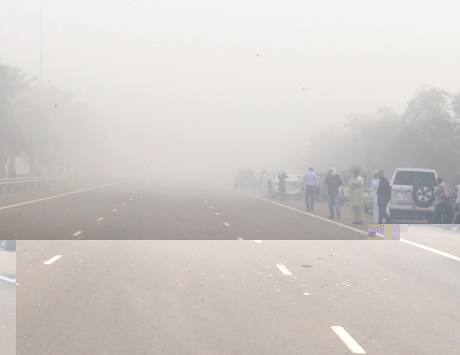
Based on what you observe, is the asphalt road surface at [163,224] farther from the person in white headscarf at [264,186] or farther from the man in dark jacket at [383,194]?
the person in white headscarf at [264,186]

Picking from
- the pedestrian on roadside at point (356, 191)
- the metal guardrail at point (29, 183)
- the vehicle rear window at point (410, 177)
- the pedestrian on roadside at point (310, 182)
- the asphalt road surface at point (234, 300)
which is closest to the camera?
the asphalt road surface at point (234, 300)

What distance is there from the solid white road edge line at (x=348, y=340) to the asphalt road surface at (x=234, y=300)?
0.01 metres

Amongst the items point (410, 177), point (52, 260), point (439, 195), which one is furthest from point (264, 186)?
point (52, 260)

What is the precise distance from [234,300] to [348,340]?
3.01 meters

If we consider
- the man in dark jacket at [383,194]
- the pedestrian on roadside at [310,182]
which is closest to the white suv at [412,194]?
the man in dark jacket at [383,194]

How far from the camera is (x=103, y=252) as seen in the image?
1883cm

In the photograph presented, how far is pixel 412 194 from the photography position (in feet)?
87.0

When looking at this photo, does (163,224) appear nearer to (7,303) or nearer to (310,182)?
(310,182)

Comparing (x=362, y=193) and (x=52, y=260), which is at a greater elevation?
(x=362, y=193)

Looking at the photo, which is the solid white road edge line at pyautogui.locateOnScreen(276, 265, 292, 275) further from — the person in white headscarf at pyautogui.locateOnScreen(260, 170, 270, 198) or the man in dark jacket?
the person in white headscarf at pyautogui.locateOnScreen(260, 170, 270, 198)

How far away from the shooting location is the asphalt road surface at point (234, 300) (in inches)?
366

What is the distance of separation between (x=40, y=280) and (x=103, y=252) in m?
4.65

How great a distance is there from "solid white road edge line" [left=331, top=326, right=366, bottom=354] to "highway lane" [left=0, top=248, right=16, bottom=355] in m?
3.49

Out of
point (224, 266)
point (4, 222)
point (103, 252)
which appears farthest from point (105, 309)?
point (4, 222)
